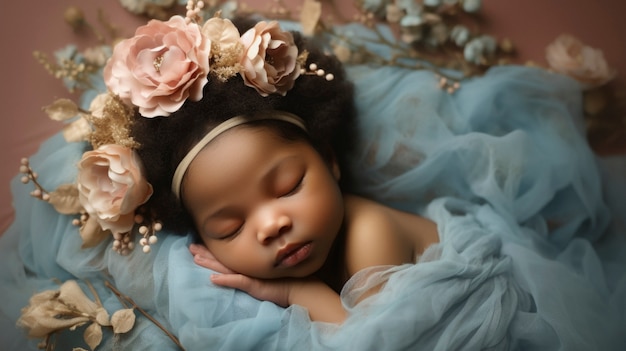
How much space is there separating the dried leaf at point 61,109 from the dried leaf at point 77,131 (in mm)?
39

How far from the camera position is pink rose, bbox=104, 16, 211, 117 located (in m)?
1.04

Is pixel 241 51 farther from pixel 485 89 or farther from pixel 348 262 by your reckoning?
pixel 485 89

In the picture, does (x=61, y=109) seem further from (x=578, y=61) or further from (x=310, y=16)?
(x=578, y=61)

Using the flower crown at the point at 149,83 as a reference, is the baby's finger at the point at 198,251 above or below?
below

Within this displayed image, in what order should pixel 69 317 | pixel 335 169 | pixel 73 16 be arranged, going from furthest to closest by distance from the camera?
pixel 73 16, pixel 335 169, pixel 69 317

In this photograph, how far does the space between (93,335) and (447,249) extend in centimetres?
72

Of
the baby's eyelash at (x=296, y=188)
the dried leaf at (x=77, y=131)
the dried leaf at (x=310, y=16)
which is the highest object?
the dried leaf at (x=310, y=16)

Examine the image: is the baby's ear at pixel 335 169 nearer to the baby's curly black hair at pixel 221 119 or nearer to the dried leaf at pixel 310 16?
the baby's curly black hair at pixel 221 119

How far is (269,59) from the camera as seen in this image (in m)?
1.12

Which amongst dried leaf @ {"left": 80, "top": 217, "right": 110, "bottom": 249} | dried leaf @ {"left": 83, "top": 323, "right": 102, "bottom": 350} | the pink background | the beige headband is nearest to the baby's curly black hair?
the beige headband

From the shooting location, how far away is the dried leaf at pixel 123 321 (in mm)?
1123

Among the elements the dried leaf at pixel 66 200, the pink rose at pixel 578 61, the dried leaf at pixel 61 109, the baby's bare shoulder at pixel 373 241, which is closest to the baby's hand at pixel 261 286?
the baby's bare shoulder at pixel 373 241

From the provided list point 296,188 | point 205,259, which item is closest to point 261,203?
point 296,188

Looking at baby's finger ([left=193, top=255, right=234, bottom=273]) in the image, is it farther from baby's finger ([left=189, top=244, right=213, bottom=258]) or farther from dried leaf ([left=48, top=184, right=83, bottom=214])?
dried leaf ([left=48, top=184, right=83, bottom=214])
